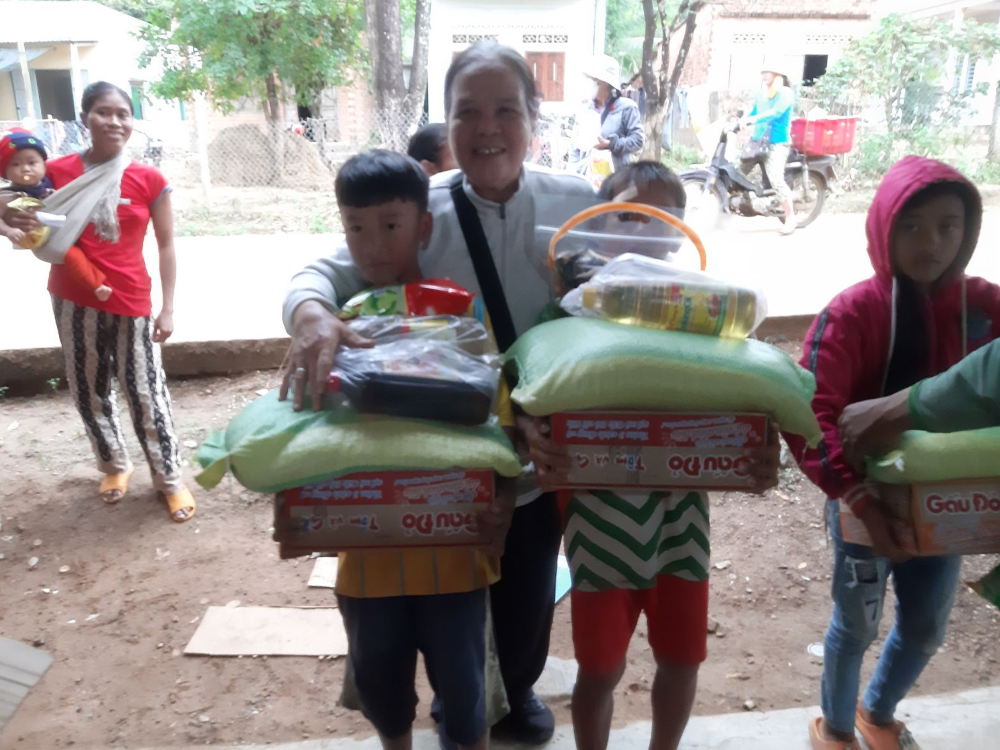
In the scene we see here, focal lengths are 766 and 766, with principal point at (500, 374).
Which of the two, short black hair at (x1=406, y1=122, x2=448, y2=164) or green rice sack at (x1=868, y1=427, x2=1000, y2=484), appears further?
short black hair at (x1=406, y1=122, x2=448, y2=164)

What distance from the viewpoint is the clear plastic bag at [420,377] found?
1.36 meters

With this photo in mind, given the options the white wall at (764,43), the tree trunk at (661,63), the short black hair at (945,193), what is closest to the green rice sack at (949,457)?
the short black hair at (945,193)

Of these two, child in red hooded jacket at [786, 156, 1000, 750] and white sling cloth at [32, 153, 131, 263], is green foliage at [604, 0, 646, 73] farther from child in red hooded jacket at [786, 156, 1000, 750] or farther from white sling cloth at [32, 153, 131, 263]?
child in red hooded jacket at [786, 156, 1000, 750]

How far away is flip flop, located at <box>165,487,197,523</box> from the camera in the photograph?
11.7 ft

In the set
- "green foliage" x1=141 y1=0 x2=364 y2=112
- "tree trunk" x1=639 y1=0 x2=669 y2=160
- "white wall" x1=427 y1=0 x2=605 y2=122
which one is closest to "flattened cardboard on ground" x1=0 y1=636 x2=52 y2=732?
"tree trunk" x1=639 y1=0 x2=669 y2=160

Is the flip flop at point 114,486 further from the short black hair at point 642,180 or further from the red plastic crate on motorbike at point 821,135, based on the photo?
the red plastic crate on motorbike at point 821,135

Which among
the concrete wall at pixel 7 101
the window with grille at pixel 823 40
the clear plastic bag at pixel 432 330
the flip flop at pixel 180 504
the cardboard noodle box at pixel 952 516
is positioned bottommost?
the flip flop at pixel 180 504

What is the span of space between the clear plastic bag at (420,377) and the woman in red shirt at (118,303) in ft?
7.38

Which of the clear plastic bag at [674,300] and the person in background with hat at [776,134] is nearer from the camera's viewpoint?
the clear plastic bag at [674,300]

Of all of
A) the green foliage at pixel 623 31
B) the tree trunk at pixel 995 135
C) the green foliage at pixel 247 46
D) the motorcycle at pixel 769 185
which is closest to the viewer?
the motorcycle at pixel 769 185

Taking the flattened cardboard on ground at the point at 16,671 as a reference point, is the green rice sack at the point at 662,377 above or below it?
above

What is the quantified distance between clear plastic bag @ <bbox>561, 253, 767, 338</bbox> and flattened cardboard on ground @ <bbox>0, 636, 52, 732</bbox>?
→ 2322 mm

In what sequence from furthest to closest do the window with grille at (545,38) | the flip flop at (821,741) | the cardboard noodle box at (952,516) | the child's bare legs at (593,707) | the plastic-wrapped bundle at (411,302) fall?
the window with grille at (545,38) < the flip flop at (821,741) < the child's bare legs at (593,707) < the plastic-wrapped bundle at (411,302) < the cardboard noodle box at (952,516)

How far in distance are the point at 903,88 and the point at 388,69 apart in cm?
792
